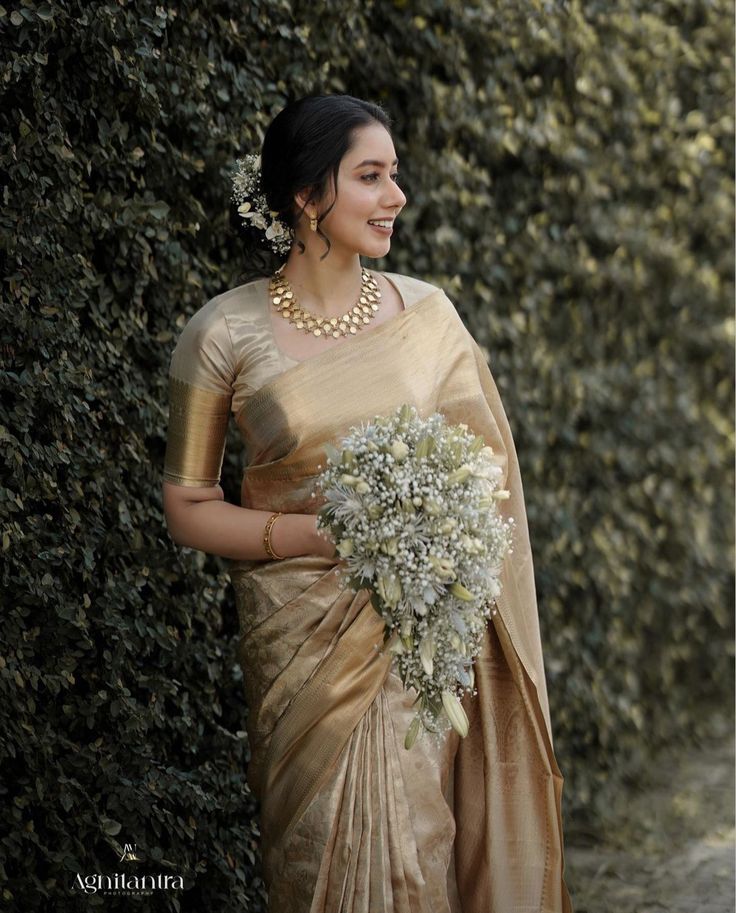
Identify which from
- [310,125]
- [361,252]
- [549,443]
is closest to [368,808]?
[361,252]

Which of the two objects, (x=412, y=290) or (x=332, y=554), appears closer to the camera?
(x=332, y=554)

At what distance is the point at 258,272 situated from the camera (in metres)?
3.23

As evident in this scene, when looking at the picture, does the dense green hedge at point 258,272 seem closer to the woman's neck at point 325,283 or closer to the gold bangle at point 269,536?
the woman's neck at point 325,283

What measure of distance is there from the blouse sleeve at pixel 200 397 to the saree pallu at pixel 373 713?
0.06 meters

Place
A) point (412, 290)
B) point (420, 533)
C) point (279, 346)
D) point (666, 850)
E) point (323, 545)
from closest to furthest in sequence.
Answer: point (420, 533) < point (323, 545) < point (279, 346) < point (412, 290) < point (666, 850)

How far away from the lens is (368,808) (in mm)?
2371

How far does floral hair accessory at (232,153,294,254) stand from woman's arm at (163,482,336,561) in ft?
1.72

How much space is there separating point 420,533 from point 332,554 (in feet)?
0.93

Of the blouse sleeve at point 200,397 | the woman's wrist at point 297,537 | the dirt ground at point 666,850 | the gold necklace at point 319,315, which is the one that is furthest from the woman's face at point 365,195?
the dirt ground at point 666,850

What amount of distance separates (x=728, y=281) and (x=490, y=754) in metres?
3.30

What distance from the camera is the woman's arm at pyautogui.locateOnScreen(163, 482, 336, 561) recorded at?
2367 millimetres

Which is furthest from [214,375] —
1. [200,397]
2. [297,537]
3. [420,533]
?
[420,533]

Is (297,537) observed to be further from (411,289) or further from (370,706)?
(411,289)

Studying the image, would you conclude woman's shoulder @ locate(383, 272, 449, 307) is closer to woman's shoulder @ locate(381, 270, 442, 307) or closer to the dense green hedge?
woman's shoulder @ locate(381, 270, 442, 307)
